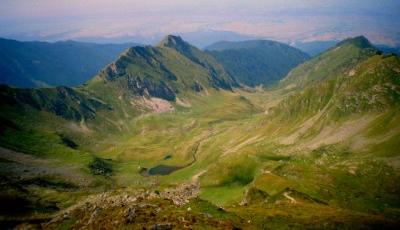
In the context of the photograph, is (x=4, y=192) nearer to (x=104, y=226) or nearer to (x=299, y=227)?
(x=104, y=226)

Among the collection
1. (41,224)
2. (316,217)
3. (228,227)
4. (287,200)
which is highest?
(228,227)

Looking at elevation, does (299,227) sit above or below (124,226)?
below

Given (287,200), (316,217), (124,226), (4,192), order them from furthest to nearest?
(287,200) → (4,192) → (316,217) → (124,226)

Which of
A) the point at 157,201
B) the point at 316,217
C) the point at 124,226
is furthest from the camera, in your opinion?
the point at 316,217

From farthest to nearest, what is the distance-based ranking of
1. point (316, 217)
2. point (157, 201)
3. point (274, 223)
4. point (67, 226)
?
point (316, 217)
point (274, 223)
point (157, 201)
point (67, 226)

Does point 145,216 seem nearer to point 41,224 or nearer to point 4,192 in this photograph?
point 41,224

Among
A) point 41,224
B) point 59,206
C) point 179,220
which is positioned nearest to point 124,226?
point 179,220

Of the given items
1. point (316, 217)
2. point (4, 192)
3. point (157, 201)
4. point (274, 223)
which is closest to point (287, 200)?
point (316, 217)

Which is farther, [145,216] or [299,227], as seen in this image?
[299,227]

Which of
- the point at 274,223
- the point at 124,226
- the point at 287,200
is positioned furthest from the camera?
the point at 287,200
